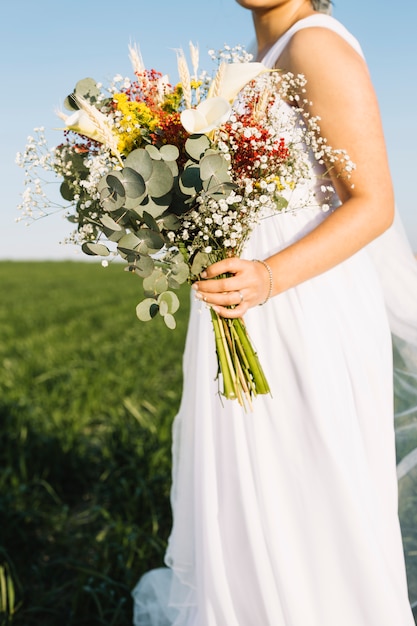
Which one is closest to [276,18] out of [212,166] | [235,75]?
[235,75]

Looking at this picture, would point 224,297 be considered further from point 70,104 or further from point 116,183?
point 70,104

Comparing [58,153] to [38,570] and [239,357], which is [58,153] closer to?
[239,357]

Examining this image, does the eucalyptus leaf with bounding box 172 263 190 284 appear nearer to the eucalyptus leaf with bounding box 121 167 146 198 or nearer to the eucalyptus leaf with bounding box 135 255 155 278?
the eucalyptus leaf with bounding box 135 255 155 278

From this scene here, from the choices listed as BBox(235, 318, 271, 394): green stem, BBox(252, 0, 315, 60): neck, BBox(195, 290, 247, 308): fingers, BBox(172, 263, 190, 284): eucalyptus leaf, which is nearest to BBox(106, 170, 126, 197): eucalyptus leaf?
BBox(172, 263, 190, 284): eucalyptus leaf

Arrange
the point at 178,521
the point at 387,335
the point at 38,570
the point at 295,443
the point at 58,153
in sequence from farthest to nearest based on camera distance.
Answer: the point at 38,570
the point at 178,521
the point at 387,335
the point at 295,443
the point at 58,153

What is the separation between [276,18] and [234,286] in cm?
93

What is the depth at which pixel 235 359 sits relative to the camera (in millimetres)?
1732

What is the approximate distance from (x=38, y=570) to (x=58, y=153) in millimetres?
2148

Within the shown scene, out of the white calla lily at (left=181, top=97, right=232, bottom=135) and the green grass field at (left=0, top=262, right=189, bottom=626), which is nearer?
the white calla lily at (left=181, top=97, right=232, bottom=135)

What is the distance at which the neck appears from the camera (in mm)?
1976

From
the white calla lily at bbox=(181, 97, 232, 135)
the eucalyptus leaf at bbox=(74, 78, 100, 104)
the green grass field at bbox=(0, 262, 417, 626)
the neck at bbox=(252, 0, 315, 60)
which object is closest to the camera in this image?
the white calla lily at bbox=(181, 97, 232, 135)

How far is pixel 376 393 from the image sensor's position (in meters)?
1.95

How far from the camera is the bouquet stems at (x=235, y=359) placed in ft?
5.67

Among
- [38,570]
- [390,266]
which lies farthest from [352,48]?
[38,570]
